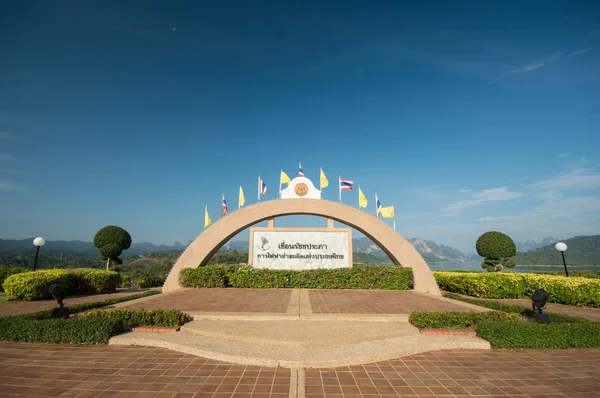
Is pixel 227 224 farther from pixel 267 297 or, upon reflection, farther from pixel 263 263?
pixel 267 297

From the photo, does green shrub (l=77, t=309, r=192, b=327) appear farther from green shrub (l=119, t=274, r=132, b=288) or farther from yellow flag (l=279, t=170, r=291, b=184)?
green shrub (l=119, t=274, r=132, b=288)

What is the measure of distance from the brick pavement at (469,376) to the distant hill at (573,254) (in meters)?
79.6

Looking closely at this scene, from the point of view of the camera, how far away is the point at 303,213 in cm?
1566

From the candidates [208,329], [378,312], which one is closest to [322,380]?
[208,329]

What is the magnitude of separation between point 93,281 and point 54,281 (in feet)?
5.93

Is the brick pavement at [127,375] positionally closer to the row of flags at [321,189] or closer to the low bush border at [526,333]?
the low bush border at [526,333]

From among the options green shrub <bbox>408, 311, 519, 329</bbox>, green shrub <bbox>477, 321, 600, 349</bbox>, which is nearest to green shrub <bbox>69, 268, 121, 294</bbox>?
green shrub <bbox>408, 311, 519, 329</bbox>

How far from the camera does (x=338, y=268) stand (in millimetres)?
14328

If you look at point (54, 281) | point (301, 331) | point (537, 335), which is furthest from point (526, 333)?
point (54, 281)

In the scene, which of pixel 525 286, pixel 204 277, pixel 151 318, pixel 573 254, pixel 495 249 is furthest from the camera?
pixel 573 254

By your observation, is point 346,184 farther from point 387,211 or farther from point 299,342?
point 299,342

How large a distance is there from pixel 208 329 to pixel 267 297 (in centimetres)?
475

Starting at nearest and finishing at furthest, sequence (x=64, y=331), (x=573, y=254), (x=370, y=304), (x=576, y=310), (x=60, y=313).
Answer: (x=64, y=331) → (x=60, y=313) → (x=370, y=304) → (x=576, y=310) → (x=573, y=254)

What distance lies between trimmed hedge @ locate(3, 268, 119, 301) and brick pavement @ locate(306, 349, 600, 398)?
32.9 feet
